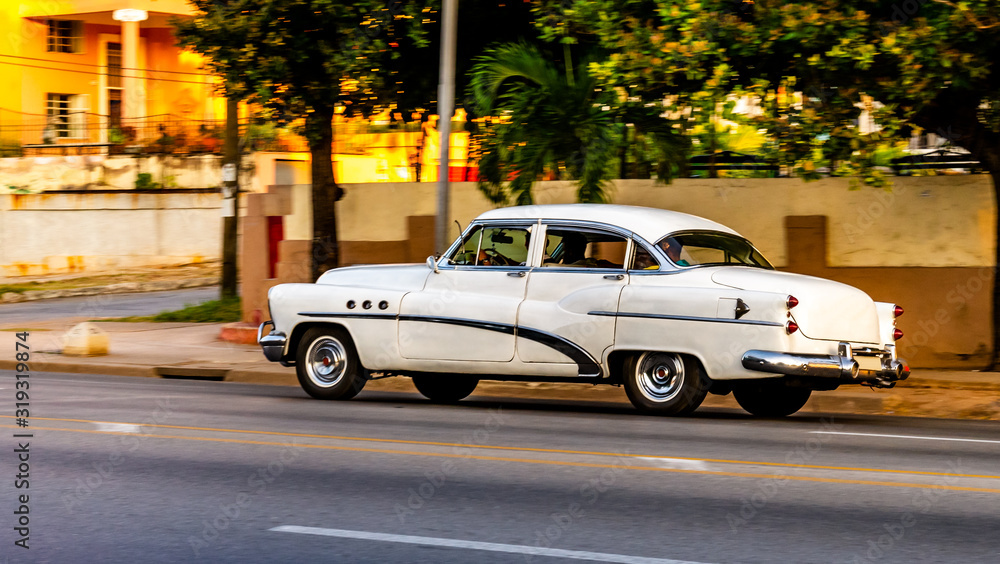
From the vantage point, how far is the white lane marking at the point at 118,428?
10.1 meters

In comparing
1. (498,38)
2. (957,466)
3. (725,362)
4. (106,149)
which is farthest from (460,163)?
(106,149)

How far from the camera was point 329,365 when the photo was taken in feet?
41.5

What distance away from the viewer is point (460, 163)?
20250mm

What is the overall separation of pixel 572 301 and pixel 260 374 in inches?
224

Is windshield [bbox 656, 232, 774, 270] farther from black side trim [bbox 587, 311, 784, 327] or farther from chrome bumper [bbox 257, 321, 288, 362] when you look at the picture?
chrome bumper [bbox 257, 321, 288, 362]

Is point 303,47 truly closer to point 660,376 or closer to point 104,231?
point 660,376

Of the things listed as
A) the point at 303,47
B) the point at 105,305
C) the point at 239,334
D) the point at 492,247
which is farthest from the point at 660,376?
the point at 105,305

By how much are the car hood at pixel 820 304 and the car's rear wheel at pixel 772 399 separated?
1.24m

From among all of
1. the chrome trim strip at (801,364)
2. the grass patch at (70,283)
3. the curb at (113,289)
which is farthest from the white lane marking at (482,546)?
the grass patch at (70,283)

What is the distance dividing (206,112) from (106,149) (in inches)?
247

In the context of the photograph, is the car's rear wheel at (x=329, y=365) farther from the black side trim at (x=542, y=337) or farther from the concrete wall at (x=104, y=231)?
the concrete wall at (x=104, y=231)

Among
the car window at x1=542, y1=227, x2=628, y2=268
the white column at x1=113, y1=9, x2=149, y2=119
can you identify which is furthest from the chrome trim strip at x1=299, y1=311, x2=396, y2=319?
the white column at x1=113, y1=9, x2=149, y2=119

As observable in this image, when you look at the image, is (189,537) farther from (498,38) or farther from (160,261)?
(160,261)

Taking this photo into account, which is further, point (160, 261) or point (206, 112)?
point (206, 112)
